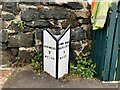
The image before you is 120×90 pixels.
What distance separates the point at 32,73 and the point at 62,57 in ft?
1.82

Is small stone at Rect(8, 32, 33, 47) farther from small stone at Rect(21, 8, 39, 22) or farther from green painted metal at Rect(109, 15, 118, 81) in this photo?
Answer: green painted metal at Rect(109, 15, 118, 81)

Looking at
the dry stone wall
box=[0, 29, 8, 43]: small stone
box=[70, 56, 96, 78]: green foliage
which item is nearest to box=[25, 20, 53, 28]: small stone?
the dry stone wall

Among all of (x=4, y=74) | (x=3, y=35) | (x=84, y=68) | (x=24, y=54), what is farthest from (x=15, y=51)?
(x=84, y=68)

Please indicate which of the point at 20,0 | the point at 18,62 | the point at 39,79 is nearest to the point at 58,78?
the point at 39,79

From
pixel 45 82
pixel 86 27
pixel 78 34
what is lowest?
pixel 45 82

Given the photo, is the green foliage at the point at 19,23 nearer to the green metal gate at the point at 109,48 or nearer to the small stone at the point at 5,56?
the small stone at the point at 5,56

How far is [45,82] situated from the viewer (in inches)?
135

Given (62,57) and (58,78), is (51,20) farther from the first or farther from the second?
(58,78)

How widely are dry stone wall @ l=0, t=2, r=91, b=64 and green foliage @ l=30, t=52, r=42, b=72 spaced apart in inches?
3.2

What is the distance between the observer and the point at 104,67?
11.1 ft

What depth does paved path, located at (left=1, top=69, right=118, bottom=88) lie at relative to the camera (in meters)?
3.33

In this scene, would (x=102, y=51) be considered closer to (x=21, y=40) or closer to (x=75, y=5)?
(x=75, y=5)

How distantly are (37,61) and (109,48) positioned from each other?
1.18 m

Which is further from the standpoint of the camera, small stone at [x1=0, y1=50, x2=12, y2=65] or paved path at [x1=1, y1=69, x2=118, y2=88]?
small stone at [x1=0, y1=50, x2=12, y2=65]
